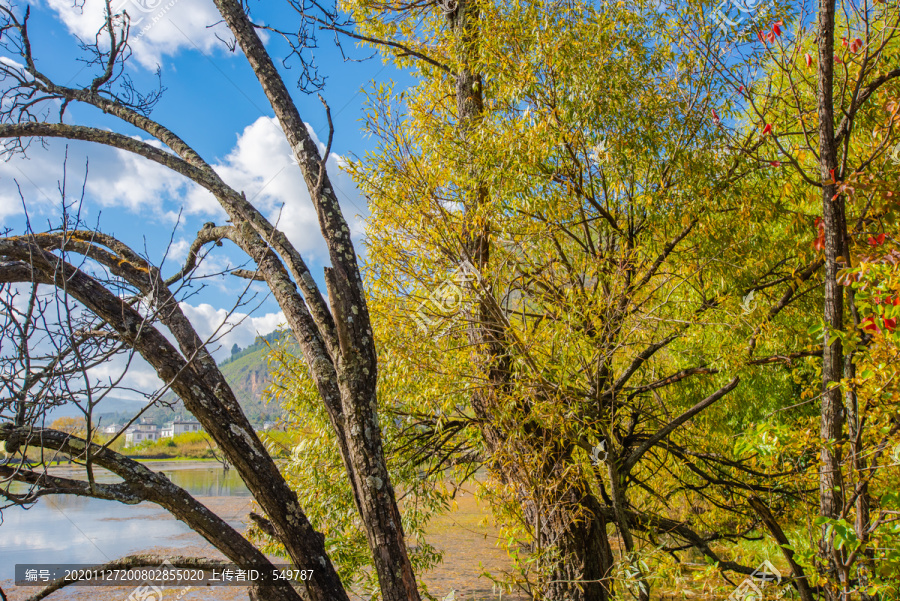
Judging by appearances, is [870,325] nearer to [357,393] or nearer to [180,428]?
[357,393]

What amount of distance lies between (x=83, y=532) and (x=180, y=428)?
Answer: 253ft

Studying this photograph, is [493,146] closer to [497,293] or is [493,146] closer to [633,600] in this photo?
[497,293]

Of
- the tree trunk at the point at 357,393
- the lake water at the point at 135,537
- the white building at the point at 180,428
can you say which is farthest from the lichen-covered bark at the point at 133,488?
the lake water at the point at 135,537

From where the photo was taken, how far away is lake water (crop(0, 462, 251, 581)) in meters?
10.4

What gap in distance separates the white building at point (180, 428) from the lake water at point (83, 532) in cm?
246

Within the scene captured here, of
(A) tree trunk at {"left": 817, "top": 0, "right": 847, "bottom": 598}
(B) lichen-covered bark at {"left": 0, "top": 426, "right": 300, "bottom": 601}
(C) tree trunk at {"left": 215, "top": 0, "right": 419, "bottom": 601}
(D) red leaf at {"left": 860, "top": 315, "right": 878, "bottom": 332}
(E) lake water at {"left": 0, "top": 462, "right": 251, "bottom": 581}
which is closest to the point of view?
(B) lichen-covered bark at {"left": 0, "top": 426, "right": 300, "bottom": 601}

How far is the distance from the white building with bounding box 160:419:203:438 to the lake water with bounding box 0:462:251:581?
8.07ft

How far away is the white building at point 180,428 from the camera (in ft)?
13.1

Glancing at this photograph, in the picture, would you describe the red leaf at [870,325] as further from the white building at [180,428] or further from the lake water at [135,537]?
the lake water at [135,537]

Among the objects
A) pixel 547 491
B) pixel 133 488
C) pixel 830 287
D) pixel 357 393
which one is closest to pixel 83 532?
pixel 547 491

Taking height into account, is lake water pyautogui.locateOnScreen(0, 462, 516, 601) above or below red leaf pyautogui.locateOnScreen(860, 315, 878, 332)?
below
